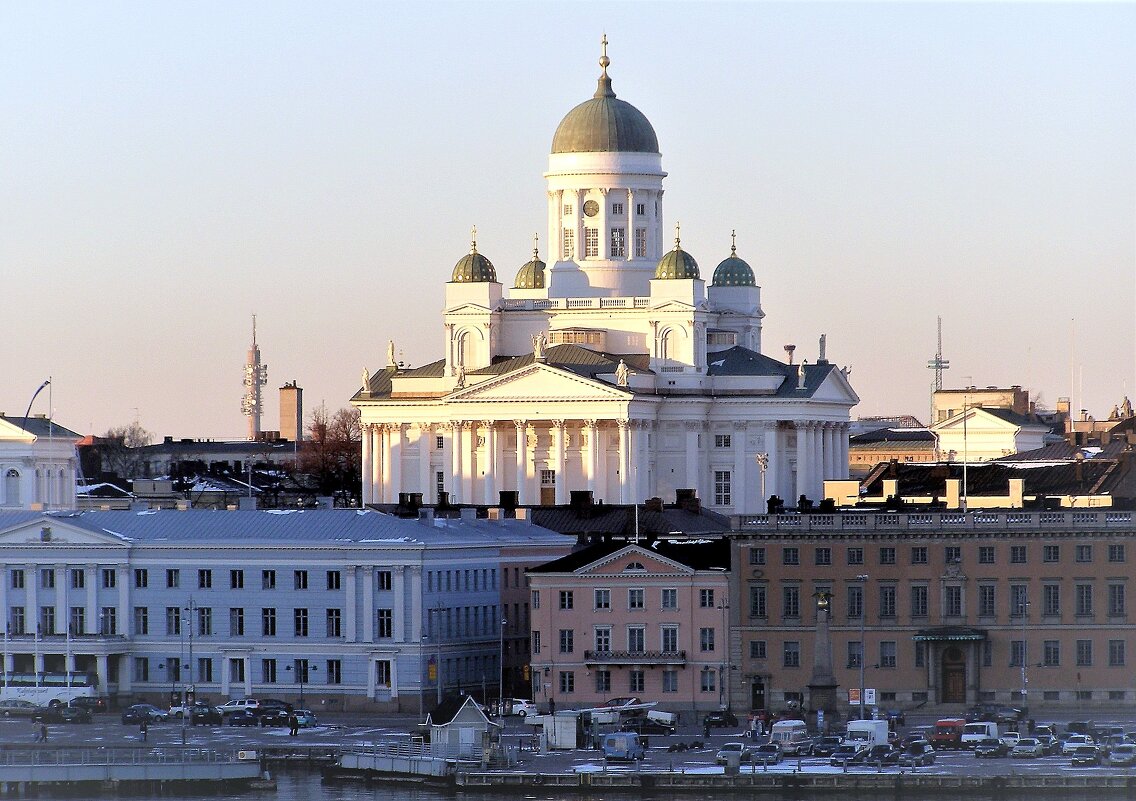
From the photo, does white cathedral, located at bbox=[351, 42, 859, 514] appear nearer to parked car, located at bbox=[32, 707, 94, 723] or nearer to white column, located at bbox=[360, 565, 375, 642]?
white column, located at bbox=[360, 565, 375, 642]

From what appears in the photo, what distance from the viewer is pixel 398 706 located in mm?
109688

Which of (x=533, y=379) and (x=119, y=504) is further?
(x=533, y=379)

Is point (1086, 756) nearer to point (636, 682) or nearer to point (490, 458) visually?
point (636, 682)

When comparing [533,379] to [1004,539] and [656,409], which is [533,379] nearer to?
[656,409]

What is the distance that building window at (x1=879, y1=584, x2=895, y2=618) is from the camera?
106m

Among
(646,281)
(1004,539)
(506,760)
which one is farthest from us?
(646,281)

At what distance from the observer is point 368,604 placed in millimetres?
111000

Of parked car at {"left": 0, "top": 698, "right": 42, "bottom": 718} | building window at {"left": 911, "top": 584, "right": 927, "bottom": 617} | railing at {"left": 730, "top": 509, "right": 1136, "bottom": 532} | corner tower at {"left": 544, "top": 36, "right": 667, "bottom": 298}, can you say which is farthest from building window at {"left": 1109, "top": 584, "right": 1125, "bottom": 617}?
corner tower at {"left": 544, "top": 36, "right": 667, "bottom": 298}

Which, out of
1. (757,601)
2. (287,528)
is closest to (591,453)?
(287,528)

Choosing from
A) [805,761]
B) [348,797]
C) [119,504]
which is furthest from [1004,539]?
[119,504]

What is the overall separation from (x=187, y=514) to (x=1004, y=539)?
2824 centimetres

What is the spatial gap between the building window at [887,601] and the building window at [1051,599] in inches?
172

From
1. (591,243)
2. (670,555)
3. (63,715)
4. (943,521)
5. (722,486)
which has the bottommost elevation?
(63,715)

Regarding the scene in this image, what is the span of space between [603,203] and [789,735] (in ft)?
301
